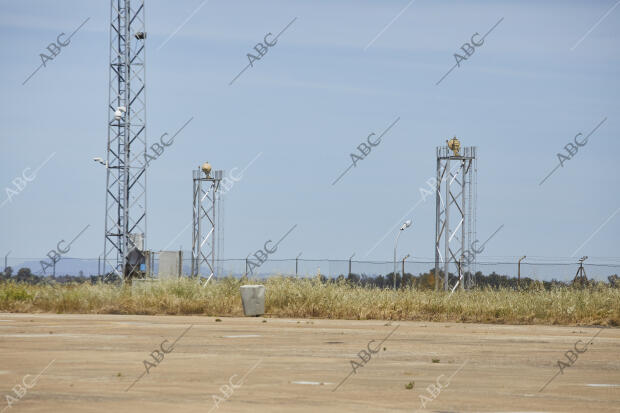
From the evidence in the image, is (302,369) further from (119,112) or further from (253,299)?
(119,112)

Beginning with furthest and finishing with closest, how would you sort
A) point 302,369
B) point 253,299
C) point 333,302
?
1. point 333,302
2. point 253,299
3. point 302,369

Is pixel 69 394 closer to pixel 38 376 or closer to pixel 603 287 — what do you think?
pixel 38 376

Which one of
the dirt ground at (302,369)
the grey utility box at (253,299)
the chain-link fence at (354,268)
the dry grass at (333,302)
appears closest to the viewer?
the dirt ground at (302,369)

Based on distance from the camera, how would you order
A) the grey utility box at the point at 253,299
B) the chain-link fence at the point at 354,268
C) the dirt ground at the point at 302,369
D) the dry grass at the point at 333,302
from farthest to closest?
1. the chain-link fence at the point at 354,268
2. the grey utility box at the point at 253,299
3. the dry grass at the point at 333,302
4. the dirt ground at the point at 302,369

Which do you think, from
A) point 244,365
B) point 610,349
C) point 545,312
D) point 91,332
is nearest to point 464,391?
point 244,365

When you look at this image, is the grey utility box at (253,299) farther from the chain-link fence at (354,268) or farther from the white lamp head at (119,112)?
the white lamp head at (119,112)

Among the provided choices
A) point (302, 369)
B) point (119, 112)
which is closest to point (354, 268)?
point (119, 112)

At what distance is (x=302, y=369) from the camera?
47.5ft

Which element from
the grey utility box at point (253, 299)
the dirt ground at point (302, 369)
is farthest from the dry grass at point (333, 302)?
the dirt ground at point (302, 369)

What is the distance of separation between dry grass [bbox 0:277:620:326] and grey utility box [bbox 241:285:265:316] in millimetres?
842

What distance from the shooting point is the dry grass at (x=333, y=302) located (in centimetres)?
2939

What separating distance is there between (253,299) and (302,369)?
16.2 meters

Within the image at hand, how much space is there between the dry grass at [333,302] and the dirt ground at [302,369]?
4.91m

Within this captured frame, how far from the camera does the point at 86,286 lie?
35688 mm
